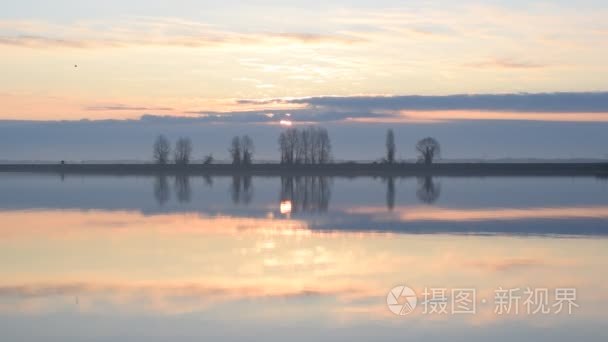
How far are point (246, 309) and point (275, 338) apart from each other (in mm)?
1193

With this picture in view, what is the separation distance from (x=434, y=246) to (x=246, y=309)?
540 centimetres

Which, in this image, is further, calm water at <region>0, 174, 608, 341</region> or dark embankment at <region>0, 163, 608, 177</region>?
dark embankment at <region>0, 163, 608, 177</region>

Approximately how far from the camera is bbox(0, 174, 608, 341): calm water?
855cm

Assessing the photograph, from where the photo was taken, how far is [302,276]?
36.9 ft

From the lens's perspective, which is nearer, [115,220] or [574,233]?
[574,233]

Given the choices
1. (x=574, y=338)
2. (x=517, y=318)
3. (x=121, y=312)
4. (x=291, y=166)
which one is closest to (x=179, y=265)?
(x=121, y=312)

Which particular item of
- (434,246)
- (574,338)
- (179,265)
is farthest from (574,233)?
(574,338)

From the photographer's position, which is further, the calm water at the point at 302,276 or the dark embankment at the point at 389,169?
the dark embankment at the point at 389,169

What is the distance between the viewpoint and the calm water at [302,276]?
855 centimetres

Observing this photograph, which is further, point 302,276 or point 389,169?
point 389,169

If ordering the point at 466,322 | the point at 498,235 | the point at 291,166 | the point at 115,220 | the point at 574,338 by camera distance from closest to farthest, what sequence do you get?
the point at 574,338 < the point at 466,322 < the point at 498,235 < the point at 115,220 < the point at 291,166

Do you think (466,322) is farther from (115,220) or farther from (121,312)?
(115,220)

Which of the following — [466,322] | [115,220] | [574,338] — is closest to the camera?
[574,338]

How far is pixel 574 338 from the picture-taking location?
8094 mm
